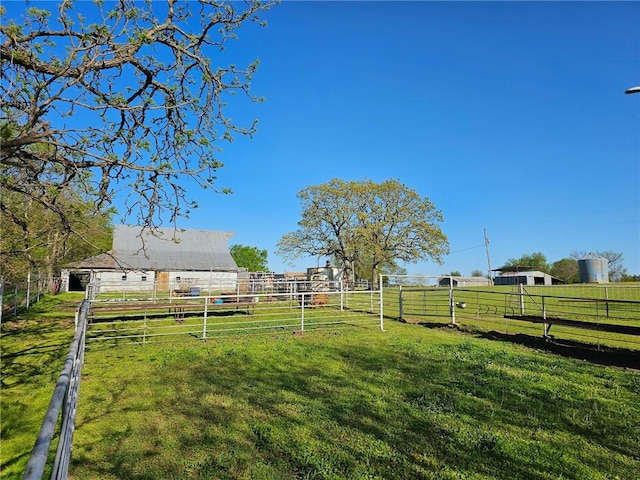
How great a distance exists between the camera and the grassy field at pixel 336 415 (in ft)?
11.6

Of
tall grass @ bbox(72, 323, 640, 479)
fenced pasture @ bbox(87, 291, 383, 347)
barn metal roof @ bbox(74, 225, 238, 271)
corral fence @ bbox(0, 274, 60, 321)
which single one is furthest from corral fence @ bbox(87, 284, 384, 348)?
barn metal roof @ bbox(74, 225, 238, 271)

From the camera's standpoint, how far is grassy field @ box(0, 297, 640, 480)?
3531mm

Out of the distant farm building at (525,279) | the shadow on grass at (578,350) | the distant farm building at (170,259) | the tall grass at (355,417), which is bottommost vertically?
the shadow on grass at (578,350)

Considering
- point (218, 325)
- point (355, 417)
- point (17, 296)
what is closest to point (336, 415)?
Answer: point (355, 417)

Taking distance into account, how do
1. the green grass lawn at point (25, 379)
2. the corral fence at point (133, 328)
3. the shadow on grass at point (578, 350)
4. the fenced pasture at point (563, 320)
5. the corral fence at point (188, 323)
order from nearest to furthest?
the corral fence at point (133, 328)
the green grass lawn at point (25, 379)
the shadow on grass at point (578, 350)
the fenced pasture at point (563, 320)
the corral fence at point (188, 323)

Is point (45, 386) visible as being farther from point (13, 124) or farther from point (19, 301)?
point (19, 301)

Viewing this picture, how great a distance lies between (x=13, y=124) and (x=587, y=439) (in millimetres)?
7318

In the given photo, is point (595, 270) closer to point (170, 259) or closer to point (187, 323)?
point (187, 323)

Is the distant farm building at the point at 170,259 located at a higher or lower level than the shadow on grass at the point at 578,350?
higher

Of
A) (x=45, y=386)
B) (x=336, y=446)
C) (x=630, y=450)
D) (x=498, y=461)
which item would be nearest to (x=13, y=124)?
(x=45, y=386)

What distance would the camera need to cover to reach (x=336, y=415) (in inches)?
185

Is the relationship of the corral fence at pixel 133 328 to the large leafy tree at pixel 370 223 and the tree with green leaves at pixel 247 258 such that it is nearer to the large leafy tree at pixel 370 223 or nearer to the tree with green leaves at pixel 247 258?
the large leafy tree at pixel 370 223

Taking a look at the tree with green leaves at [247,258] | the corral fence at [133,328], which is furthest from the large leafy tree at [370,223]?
the tree with green leaves at [247,258]

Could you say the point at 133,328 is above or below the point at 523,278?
below
